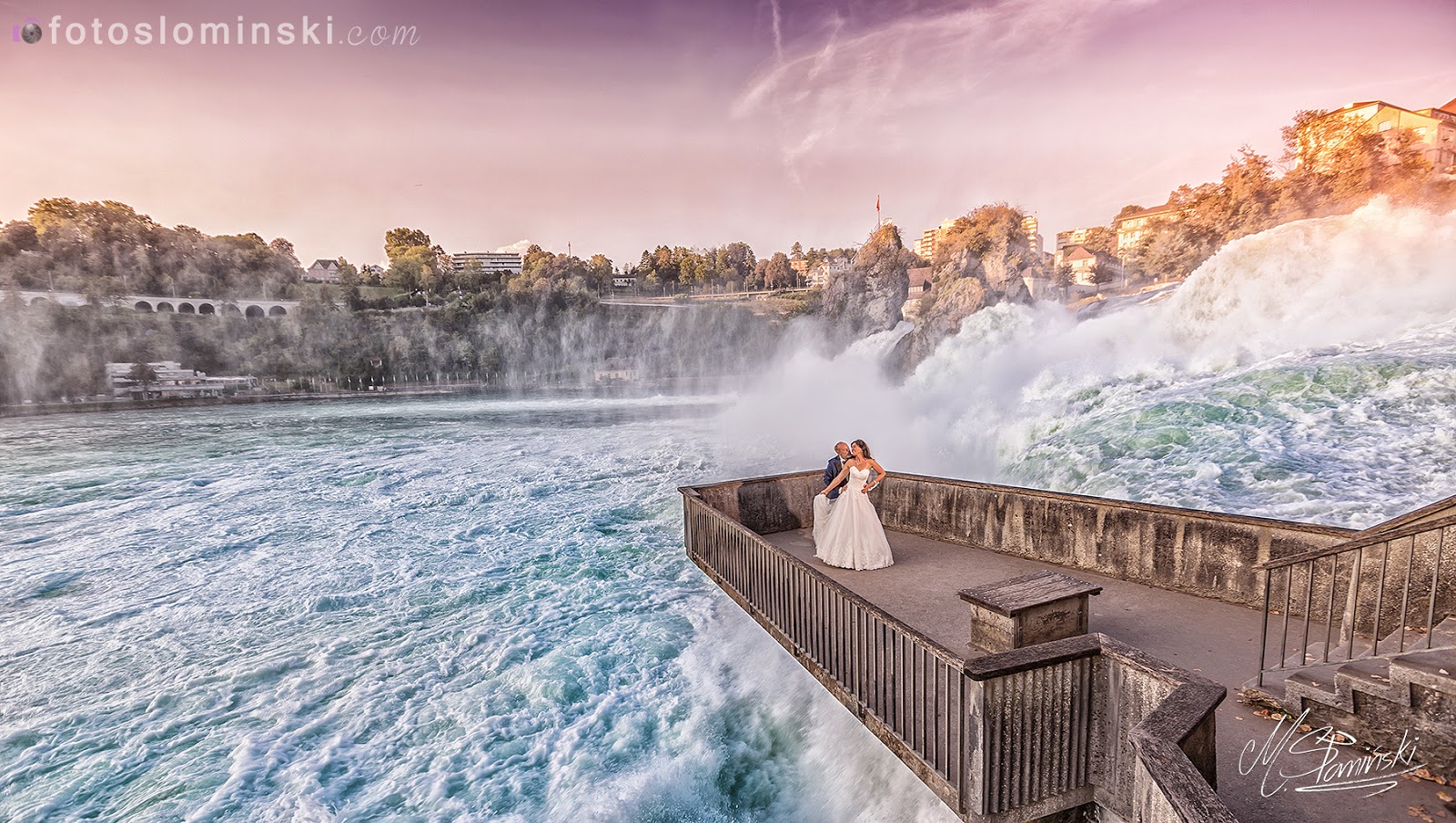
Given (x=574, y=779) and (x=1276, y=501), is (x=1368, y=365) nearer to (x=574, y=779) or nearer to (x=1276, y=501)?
(x=1276, y=501)

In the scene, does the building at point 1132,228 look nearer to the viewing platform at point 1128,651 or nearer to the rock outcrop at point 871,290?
the rock outcrop at point 871,290

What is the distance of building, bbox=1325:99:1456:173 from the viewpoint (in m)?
35.6

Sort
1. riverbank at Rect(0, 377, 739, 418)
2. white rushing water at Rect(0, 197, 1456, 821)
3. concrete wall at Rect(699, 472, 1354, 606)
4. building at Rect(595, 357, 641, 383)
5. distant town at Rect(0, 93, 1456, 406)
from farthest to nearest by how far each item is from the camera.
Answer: building at Rect(595, 357, 641, 383)
riverbank at Rect(0, 377, 739, 418)
distant town at Rect(0, 93, 1456, 406)
white rushing water at Rect(0, 197, 1456, 821)
concrete wall at Rect(699, 472, 1354, 606)

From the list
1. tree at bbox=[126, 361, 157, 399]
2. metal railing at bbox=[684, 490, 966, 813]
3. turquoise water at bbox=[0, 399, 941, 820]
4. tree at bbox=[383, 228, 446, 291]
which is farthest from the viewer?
tree at bbox=[383, 228, 446, 291]

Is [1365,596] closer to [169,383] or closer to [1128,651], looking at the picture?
[1128,651]

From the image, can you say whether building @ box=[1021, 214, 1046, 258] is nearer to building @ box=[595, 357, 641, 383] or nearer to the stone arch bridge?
building @ box=[595, 357, 641, 383]

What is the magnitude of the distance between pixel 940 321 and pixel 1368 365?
36.5 meters

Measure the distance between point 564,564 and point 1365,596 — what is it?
51.7 ft

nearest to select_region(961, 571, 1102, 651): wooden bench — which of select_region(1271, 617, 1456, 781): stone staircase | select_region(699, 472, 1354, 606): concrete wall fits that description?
select_region(1271, 617, 1456, 781): stone staircase

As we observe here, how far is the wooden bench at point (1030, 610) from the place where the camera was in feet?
18.6

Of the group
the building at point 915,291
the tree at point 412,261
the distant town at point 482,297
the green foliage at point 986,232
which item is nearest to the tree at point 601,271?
the distant town at point 482,297

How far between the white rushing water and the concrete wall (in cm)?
A: 323

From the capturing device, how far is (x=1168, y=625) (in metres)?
6.62

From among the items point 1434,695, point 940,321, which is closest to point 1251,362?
point 1434,695
